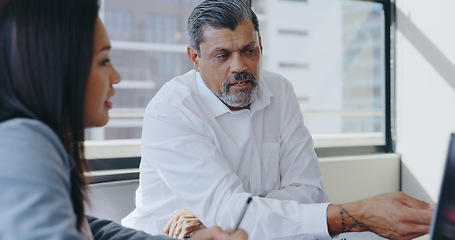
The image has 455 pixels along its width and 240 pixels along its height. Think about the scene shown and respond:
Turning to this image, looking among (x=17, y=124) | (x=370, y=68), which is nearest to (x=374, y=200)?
(x=17, y=124)

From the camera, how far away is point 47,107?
64cm

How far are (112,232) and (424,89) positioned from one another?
2.87m

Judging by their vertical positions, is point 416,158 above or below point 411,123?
below

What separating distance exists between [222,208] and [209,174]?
0.41 feet

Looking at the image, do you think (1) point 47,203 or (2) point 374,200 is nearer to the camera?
(1) point 47,203

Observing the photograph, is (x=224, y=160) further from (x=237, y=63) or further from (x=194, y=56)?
(x=194, y=56)

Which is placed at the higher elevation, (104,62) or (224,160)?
(104,62)

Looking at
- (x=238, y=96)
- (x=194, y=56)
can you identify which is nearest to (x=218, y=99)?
(x=238, y=96)

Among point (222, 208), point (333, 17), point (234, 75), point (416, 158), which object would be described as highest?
point (333, 17)

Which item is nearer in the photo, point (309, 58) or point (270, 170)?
point (270, 170)

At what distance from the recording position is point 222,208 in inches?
46.8

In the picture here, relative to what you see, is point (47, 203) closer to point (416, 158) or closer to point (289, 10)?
point (416, 158)

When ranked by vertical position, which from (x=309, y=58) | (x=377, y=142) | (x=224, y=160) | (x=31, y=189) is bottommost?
(x=377, y=142)

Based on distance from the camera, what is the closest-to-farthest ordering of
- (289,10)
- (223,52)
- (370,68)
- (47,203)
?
(47,203) < (223,52) < (370,68) < (289,10)
